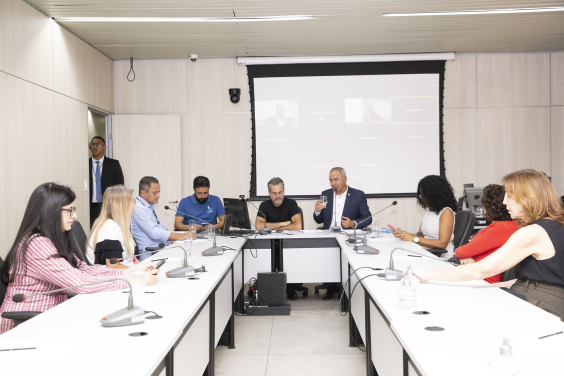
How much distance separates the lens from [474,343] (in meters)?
1.56

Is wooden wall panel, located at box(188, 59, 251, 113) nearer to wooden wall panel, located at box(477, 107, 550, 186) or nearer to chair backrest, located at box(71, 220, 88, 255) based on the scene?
wooden wall panel, located at box(477, 107, 550, 186)

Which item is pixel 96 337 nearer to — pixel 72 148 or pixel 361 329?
pixel 361 329

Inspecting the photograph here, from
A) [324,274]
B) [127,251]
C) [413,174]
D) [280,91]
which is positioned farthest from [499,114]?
[127,251]

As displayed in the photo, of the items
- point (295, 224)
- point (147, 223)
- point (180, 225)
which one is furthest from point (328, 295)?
point (147, 223)

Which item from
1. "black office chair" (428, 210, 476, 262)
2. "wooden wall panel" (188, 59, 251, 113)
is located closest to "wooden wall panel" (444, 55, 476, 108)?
"wooden wall panel" (188, 59, 251, 113)

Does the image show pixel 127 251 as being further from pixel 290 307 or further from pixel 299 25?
pixel 299 25

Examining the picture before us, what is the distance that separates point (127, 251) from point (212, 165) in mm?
3427

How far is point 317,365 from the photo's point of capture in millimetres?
3221

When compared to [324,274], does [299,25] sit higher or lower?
higher

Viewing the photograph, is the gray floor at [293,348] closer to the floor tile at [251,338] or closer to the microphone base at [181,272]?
the floor tile at [251,338]

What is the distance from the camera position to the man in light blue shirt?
417 centimetres

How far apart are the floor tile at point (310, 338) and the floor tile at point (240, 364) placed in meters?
A: 0.18

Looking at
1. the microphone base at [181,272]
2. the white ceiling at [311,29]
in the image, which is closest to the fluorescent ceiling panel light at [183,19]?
the white ceiling at [311,29]

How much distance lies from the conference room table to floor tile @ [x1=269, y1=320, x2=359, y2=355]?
1.82 feet
